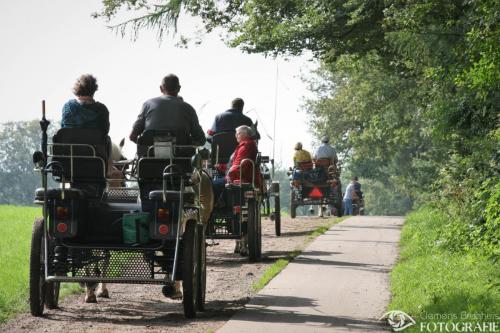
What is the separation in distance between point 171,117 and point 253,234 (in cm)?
494

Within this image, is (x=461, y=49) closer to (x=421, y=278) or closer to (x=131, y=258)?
(x=421, y=278)

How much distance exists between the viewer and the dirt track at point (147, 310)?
10195mm

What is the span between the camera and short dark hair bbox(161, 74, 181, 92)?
1180cm

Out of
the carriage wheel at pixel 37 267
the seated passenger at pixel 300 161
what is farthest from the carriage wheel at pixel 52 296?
the seated passenger at pixel 300 161

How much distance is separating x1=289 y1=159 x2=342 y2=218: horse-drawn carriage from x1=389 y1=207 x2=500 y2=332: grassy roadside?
13.2m

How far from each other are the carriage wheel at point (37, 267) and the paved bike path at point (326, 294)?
1.89 metres

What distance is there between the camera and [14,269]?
16.5 metres

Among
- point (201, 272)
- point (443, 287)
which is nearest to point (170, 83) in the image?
point (201, 272)

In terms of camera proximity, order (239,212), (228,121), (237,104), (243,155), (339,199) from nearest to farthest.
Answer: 1. (239,212)
2. (243,155)
3. (228,121)
4. (237,104)
5. (339,199)

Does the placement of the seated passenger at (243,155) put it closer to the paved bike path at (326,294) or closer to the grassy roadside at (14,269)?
the paved bike path at (326,294)

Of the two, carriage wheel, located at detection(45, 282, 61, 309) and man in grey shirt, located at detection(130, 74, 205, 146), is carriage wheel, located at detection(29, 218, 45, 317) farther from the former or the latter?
man in grey shirt, located at detection(130, 74, 205, 146)

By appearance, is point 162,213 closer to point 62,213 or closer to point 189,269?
point 189,269

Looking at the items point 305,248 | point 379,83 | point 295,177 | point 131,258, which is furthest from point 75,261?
point 379,83

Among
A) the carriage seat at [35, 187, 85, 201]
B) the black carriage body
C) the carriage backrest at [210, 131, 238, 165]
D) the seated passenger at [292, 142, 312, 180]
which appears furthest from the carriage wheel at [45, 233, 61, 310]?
the seated passenger at [292, 142, 312, 180]
